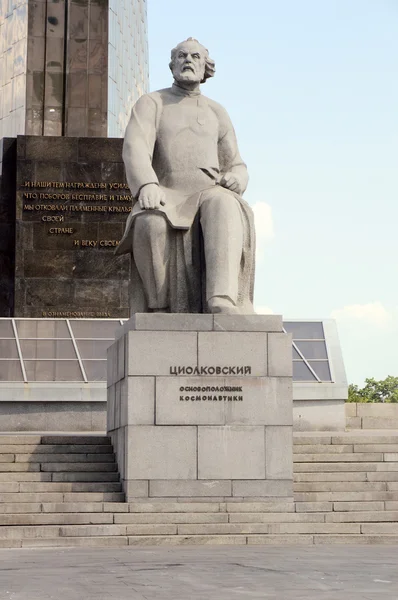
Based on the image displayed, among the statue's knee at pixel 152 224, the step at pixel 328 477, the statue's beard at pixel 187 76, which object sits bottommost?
the step at pixel 328 477

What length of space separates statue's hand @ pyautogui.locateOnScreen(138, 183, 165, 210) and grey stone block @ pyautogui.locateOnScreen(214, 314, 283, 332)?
5.48 feet

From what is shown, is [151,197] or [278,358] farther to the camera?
[151,197]

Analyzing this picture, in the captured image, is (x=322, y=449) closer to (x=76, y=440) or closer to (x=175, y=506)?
(x=175, y=506)

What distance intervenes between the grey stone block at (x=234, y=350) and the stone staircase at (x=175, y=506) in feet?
5.28

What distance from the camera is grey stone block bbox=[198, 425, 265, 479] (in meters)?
13.8

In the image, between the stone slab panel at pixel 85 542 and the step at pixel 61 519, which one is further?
the step at pixel 61 519

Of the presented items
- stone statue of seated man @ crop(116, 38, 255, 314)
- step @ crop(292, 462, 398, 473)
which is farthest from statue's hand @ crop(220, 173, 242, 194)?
step @ crop(292, 462, 398, 473)

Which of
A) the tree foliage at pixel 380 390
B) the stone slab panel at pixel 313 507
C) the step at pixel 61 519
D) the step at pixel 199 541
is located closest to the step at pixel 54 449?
the step at pixel 61 519

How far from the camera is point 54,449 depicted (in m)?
15.2

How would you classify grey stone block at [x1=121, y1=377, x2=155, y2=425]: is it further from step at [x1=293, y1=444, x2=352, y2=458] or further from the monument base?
step at [x1=293, y1=444, x2=352, y2=458]

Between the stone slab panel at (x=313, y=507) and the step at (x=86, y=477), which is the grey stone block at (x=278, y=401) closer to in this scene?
the stone slab panel at (x=313, y=507)

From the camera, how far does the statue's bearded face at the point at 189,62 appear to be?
15633 mm

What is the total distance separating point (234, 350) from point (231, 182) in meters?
2.48

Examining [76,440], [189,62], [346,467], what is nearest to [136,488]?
[76,440]
